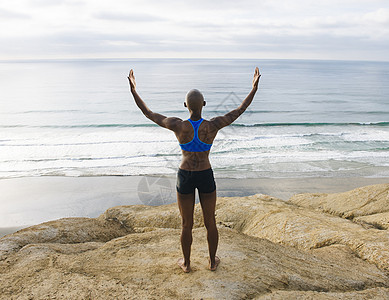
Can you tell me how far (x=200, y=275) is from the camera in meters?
4.14

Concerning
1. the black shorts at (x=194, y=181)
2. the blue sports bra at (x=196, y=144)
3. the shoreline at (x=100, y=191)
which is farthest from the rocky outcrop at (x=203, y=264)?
the shoreline at (x=100, y=191)

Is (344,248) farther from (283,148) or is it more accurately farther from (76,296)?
(283,148)

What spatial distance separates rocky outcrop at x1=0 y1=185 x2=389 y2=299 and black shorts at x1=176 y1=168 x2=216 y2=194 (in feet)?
3.67

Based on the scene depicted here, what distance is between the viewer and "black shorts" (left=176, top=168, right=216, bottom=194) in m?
4.01

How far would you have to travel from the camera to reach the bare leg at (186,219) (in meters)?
4.11

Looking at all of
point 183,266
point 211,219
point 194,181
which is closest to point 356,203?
point 211,219

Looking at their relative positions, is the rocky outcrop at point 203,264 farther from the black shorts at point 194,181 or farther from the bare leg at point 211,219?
the black shorts at point 194,181

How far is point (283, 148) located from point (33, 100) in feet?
93.4

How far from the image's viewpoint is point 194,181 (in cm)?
403

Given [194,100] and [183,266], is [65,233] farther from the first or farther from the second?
[194,100]

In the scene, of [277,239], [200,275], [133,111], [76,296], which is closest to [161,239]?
[200,275]

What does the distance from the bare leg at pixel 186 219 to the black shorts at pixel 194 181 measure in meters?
0.10

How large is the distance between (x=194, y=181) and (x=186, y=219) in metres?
0.55

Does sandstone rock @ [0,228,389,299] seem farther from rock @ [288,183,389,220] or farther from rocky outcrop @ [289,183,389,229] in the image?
rock @ [288,183,389,220]
